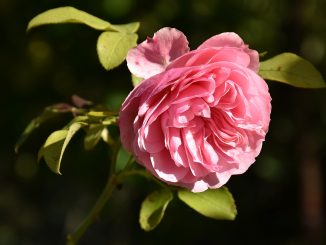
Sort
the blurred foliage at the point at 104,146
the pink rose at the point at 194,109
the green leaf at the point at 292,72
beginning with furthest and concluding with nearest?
the blurred foliage at the point at 104,146 → the green leaf at the point at 292,72 → the pink rose at the point at 194,109

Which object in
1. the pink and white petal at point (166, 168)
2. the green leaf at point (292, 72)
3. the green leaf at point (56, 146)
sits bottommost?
the pink and white petal at point (166, 168)

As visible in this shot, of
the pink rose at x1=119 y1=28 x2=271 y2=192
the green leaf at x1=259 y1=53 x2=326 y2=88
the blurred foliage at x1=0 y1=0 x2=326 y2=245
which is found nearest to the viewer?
the pink rose at x1=119 y1=28 x2=271 y2=192

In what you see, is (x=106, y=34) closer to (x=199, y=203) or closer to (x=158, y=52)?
(x=158, y=52)

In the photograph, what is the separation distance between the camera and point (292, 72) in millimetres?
847

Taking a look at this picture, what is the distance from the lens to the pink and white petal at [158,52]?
75 centimetres

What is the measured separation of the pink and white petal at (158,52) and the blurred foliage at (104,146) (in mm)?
1293

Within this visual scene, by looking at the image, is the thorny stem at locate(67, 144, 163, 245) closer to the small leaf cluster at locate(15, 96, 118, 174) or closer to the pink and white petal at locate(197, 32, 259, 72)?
the small leaf cluster at locate(15, 96, 118, 174)

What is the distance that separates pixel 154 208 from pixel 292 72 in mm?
254

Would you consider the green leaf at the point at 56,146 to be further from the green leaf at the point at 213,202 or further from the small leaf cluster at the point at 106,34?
the green leaf at the point at 213,202

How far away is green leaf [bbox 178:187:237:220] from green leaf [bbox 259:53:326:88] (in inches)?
6.6

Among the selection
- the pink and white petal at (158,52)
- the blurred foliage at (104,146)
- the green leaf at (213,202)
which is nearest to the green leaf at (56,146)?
the pink and white petal at (158,52)

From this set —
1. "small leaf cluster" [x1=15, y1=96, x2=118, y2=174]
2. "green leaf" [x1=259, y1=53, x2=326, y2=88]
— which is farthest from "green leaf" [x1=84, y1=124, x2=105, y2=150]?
"green leaf" [x1=259, y1=53, x2=326, y2=88]

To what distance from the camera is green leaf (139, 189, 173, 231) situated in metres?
0.86

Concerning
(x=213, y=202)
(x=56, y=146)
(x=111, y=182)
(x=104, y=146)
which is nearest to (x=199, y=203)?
(x=213, y=202)
